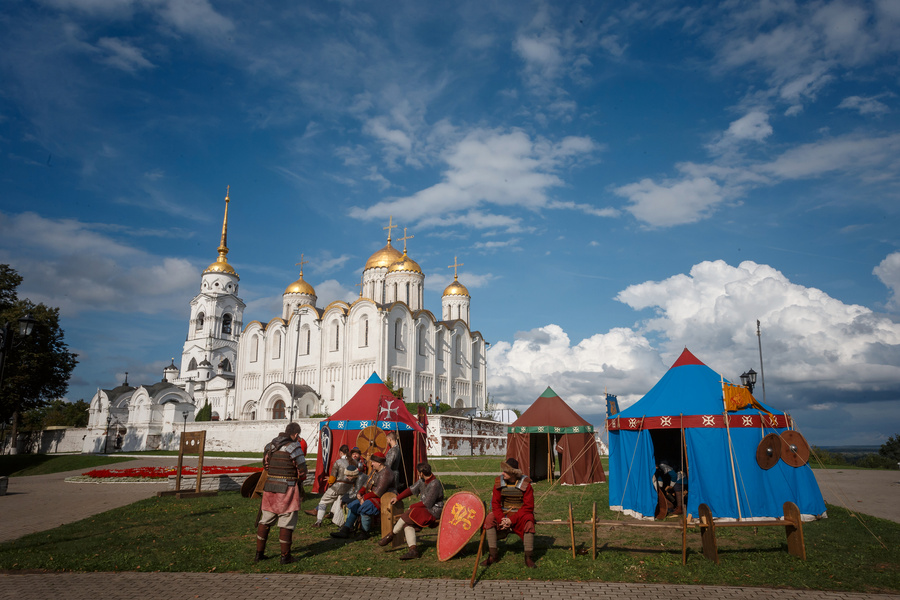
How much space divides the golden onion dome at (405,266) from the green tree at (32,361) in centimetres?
2682

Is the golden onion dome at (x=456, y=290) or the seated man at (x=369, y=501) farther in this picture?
the golden onion dome at (x=456, y=290)

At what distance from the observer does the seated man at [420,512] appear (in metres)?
7.60

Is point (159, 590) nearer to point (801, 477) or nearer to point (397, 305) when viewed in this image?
point (801, 477)

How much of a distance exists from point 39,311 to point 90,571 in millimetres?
33297

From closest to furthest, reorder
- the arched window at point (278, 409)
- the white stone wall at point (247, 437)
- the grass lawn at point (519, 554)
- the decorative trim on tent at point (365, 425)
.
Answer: the grass lawn at point (519, 554)
the decorative trim on tent at point (365, 425)
the white stone wall at point (247, 437)
the arched window at point (278, 409)

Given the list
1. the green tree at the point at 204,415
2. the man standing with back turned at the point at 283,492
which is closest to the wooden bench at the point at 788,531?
the man standing with back turned at the point at 283,492

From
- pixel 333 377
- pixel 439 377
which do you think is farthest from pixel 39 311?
pixel 439 377

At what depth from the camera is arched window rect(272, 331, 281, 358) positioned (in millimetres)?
52850

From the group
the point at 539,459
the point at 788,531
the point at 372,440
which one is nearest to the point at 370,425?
the point at 372,440

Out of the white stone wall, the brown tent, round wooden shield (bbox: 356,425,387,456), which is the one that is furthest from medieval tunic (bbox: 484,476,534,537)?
the white stone wall

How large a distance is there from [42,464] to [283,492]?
27.6 meters

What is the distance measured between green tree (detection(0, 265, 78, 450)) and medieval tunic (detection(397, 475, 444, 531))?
3055cm

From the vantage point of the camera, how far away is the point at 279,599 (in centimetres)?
584

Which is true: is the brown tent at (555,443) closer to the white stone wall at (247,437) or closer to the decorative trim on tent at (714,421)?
the decorative trim on tent at (714,421)
